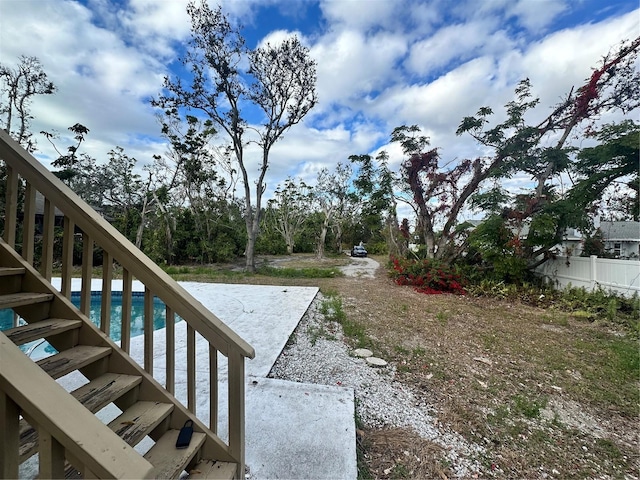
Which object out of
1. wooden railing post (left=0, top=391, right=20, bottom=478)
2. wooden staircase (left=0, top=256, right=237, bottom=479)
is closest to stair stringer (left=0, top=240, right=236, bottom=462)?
wooden staircase (left=0, top=256, right=237, bottom=479)

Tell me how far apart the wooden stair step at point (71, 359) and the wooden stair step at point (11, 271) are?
1.86 ft

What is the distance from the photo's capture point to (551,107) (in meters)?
6.89

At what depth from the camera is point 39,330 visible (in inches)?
56.4

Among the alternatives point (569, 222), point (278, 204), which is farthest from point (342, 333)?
point (278, 204)

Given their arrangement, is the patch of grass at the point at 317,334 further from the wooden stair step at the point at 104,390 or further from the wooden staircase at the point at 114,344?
the wooden stair step at the point at 104,390

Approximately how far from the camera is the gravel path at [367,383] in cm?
192

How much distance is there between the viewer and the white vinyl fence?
5055 millimetres

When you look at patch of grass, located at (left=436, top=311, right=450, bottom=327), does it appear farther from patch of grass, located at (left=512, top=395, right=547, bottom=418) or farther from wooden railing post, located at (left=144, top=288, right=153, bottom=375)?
wooden railing post, located at (left=144, top=288, right=153, bottom=375)

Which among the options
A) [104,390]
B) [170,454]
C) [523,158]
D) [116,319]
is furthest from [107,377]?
[523,158]

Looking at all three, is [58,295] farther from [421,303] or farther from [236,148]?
[236,148]

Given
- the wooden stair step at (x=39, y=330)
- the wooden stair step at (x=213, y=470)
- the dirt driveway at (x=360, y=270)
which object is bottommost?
the dirt driveway at (x=360, y=270)

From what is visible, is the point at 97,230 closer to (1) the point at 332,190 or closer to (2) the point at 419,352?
(2) the point at 419,352

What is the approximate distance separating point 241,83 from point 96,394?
9.68 meters

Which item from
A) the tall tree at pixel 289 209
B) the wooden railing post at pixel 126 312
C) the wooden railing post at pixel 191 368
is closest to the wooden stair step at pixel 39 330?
the wooden railing post at pixel 126 312
